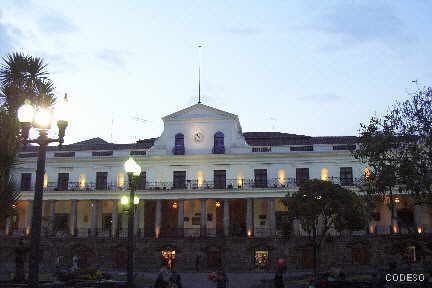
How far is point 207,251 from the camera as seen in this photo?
135 feet

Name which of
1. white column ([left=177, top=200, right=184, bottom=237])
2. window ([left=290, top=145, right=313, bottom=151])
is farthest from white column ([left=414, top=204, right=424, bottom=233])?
white column ([left=177, top=200, right=184, bottom=237])

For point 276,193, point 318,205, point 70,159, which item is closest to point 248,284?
point 318,205

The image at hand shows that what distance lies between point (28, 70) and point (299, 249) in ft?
87.8

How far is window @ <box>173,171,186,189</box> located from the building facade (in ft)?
0.31

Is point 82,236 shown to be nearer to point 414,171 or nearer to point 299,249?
point 299,249

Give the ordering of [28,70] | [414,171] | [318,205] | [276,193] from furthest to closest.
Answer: [276,193]
[318,205]
[414,171]
[28,70]

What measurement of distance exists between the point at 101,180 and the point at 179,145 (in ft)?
27.8

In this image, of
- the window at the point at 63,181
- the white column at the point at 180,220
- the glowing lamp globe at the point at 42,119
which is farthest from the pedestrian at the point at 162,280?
the window at the point at 63,181

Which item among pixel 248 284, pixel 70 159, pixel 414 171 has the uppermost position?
pixel 70 159

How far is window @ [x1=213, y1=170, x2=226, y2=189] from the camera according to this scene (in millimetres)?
45312

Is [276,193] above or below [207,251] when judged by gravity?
above

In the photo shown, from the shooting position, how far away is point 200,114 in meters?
46.8

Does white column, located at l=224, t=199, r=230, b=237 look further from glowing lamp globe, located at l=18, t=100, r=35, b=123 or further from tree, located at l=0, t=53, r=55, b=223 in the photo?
glowing lamp globe, located at l=18, t=100, r=35, b=123

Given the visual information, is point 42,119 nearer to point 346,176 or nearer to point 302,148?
point 302,148
